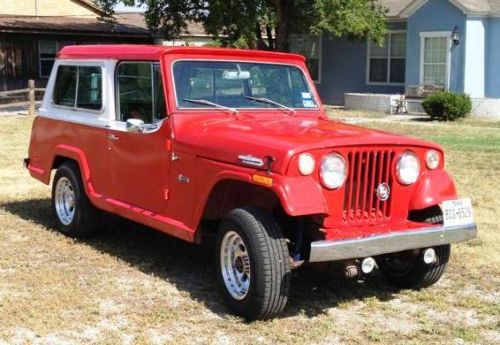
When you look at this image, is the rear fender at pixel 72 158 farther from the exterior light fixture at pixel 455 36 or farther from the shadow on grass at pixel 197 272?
the exterior light fixture at pixel 455 36

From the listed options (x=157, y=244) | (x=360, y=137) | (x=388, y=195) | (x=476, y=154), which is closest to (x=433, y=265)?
(x=388, y=195)

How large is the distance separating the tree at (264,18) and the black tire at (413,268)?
16273 mm

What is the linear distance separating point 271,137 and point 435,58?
19.1 meters

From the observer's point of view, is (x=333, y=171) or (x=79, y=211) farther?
(x=79, y=211)

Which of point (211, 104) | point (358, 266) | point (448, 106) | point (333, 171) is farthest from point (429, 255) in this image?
point (448, 106)

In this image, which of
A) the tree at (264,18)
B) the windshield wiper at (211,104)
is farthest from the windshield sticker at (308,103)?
the tree at (264,18)

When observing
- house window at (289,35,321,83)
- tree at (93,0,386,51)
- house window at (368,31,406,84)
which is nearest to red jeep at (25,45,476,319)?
tree at (93,0,386,51)

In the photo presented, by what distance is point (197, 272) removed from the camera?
19.4 ft

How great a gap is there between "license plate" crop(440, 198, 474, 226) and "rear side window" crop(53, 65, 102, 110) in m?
3.16

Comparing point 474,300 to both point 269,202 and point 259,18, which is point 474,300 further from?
point 259,18

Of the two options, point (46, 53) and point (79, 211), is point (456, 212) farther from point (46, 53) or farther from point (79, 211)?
point (46, 53)

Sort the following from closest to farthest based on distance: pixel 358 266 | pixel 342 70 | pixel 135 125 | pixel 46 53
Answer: pixel 358 266, pixel 135 125, pixel 342 70, pixel 46 53

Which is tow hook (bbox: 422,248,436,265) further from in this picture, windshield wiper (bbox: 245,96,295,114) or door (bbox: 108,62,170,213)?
door (bbox: 108,62,170,213)

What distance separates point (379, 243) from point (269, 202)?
0.88 meters
